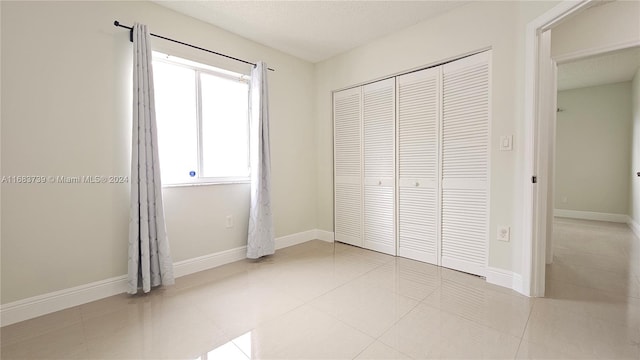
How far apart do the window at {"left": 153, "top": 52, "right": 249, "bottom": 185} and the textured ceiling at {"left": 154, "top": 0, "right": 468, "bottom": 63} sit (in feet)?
1.58

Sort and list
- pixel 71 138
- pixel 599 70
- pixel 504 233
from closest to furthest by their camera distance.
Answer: pixel 71 138
pixel 504 233
pixel 599 70

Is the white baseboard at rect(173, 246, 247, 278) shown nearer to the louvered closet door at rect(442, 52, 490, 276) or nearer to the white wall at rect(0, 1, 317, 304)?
the white wall at rect(0, 1, 317, 304)

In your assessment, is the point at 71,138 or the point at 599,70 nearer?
the point at 71,138

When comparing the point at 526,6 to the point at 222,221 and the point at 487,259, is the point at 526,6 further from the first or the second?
the point at 222,221

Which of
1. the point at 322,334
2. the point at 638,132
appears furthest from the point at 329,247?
the point at 638,132

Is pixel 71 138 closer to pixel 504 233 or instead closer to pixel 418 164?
pixel 418 164

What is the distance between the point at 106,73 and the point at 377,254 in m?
3.11

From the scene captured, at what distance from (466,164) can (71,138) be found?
3.25 m

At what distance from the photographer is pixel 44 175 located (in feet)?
6.28

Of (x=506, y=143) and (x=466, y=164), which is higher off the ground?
(x=506, y=143)

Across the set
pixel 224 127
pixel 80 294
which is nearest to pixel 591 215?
pixel 224 127

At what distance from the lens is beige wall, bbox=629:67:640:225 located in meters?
→ 4.02

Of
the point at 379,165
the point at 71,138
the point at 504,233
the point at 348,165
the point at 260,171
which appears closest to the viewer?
the point at 71,138

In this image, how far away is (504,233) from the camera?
2.32 m
